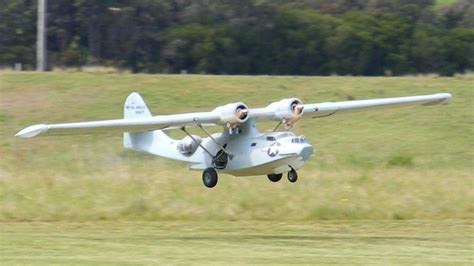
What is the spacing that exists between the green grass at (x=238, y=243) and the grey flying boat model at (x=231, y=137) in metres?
1.57

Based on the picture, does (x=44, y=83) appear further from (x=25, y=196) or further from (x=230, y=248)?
(x=230, y=248)

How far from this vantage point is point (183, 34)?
234 ft

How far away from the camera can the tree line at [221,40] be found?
70.3 m

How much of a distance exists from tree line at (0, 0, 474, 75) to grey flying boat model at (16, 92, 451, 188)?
3850 centimetres

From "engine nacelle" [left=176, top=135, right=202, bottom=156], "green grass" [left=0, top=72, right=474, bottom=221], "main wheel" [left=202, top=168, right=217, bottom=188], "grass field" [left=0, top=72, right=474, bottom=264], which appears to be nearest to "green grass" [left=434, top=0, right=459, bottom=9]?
"green grass" [left=0, top=72, right=474, bottom=221]

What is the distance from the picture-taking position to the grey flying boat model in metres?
27.1

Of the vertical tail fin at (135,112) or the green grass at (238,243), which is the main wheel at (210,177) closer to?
the green grass at (238,243)

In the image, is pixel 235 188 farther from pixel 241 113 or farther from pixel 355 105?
pixel 241 113

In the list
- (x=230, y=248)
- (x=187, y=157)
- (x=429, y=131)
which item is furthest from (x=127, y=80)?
(x=230, y=248)

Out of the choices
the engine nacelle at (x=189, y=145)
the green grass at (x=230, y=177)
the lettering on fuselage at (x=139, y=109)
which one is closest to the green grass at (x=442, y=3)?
the green grass at (x=230, y=177)

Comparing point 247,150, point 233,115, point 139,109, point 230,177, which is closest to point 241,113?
point 233,115

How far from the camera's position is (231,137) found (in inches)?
1130

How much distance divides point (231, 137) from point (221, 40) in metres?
42.2

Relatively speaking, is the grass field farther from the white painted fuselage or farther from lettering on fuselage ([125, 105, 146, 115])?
lettering on fuselage ([125, 105, 146, 115])
